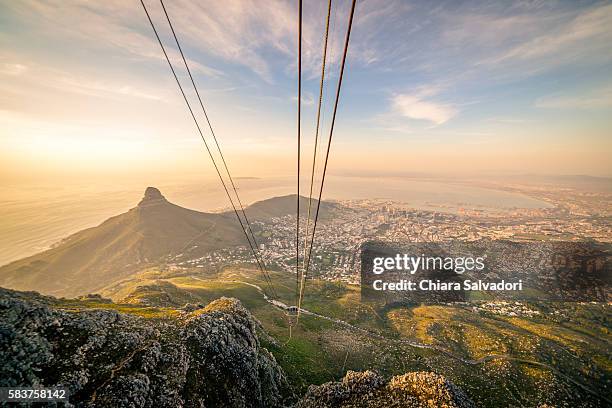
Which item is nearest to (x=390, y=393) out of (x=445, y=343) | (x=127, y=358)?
(x=127, y=358)

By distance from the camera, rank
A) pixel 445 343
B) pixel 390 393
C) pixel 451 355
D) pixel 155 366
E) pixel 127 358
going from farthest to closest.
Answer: pixel 445 343 → pixel 451 355 → pixel 390 393 → pixel 155 366 → pixel 127 358

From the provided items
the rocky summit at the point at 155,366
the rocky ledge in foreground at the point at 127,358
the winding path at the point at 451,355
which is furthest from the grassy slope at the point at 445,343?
the rocky summit at the point at 155,366

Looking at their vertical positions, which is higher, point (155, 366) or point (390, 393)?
point (155, 366)

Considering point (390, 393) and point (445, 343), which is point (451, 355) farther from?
point (390, 393)

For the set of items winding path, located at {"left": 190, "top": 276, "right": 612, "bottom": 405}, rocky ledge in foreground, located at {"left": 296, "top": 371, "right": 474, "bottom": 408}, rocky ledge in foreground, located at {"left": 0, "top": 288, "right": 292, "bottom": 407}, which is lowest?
winding path, located at {"left": 190, "top": 276, "right": 612, "bottom": 405}

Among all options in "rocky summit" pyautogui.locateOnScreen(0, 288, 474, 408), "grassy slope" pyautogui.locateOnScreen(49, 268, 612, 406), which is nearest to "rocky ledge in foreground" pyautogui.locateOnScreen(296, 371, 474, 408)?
"rocky summit" pyautogui.locateOnScreen(0, 288, 474, 408)

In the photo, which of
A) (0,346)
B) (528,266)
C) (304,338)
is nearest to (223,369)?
(0,346)

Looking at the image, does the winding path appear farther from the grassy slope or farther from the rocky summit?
the rocky summit
